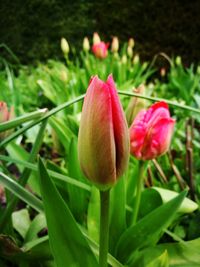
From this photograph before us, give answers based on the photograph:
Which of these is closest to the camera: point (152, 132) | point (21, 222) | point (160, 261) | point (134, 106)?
point (160, 261)

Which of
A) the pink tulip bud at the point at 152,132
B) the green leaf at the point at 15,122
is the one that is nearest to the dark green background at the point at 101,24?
the pink tulip bud at the point at 152,132

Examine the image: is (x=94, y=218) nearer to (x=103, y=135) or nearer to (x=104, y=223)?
(x=104, y=223)

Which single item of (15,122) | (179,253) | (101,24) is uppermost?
(101,24)

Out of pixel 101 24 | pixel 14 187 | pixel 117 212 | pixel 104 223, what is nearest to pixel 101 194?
pixel 104 223

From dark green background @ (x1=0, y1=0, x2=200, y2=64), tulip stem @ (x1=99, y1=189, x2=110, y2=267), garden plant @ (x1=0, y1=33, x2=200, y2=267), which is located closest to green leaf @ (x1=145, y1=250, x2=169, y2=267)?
garden plant @ (x1=0, y1=33, x2=200, y2=267)

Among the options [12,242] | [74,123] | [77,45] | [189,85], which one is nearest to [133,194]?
[12,242]

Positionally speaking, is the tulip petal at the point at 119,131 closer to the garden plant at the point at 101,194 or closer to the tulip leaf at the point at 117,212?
the garden plant at the point at 101,194

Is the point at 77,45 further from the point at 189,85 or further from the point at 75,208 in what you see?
the point at 75,208
